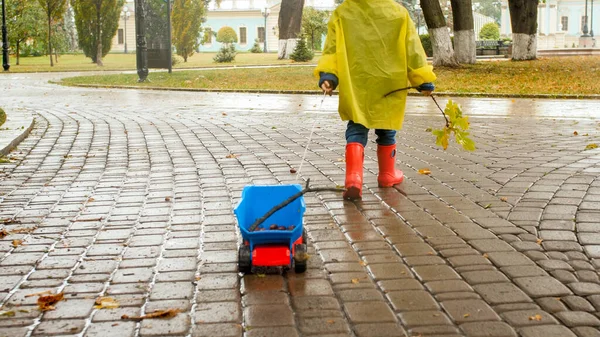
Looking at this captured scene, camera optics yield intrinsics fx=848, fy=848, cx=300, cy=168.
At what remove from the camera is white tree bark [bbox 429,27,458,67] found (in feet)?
79.0

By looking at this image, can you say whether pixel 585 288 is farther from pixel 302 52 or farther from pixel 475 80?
pixel 302 52

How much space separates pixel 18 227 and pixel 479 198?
122 inches

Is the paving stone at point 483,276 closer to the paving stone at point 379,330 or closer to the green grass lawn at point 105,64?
the paving stone at point 379,330

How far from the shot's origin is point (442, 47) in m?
24.3

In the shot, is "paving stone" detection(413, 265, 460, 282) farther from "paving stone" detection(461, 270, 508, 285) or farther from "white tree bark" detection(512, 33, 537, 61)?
"white tree bark" detection(512, 33, 537, 61)

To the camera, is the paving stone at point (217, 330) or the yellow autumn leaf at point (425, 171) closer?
the paving stone at point (217, 330)

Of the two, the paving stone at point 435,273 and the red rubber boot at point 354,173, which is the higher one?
the red rubber boot at point 354,173

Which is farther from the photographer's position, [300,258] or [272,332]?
[300,258]

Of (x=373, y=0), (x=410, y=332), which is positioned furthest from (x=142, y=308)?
(x=373, y=0)

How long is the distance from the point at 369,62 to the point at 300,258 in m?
2.14

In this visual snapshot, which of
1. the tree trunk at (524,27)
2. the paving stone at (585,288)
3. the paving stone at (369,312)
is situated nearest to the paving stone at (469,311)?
the paving stone at (369,312)

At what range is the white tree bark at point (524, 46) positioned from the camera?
2831 cm

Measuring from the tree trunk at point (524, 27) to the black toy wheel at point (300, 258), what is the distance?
24658 mm

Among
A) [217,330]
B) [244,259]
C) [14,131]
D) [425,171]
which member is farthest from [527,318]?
[14,131]
